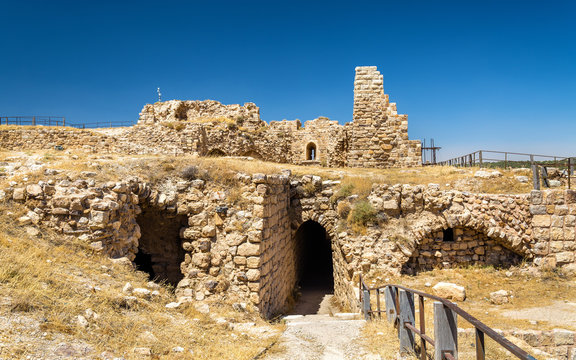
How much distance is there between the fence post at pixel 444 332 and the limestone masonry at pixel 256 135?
12968mm

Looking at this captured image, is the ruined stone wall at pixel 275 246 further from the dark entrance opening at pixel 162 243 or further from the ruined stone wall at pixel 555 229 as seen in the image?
the ruined stone wall at pixel 555 229

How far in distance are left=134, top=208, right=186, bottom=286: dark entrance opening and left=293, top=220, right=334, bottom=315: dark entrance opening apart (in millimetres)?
4224

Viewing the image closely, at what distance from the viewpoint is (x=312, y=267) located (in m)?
17.6

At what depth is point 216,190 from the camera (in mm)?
9250

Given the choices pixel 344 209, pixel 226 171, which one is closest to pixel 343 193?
pixel 344 209

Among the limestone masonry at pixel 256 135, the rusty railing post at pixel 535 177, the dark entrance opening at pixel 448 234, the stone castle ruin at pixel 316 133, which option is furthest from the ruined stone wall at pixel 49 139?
the rusty railing post at pixel 535 177

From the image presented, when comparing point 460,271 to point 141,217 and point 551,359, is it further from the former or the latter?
point 141,217

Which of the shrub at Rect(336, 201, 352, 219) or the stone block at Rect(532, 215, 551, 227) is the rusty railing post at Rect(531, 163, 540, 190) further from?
the shrub at Rect(336, 201, 352, 219)

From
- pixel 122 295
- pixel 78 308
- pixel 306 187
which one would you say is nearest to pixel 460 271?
pixel 306 187

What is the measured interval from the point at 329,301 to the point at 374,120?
839cm

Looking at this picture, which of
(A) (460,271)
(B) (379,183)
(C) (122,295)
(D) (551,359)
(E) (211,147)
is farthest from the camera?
(E) (211,147)

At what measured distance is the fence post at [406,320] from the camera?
5.16 meters

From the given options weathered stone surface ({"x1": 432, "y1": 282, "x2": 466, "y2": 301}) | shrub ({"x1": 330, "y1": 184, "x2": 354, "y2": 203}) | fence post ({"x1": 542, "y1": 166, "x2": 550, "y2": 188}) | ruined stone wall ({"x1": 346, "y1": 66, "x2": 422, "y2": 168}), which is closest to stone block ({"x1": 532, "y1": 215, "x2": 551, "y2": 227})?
fence post ({"x1": 542, "y1": 166, "x2": 550, "y2": 188})

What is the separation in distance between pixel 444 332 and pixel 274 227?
6536mm
